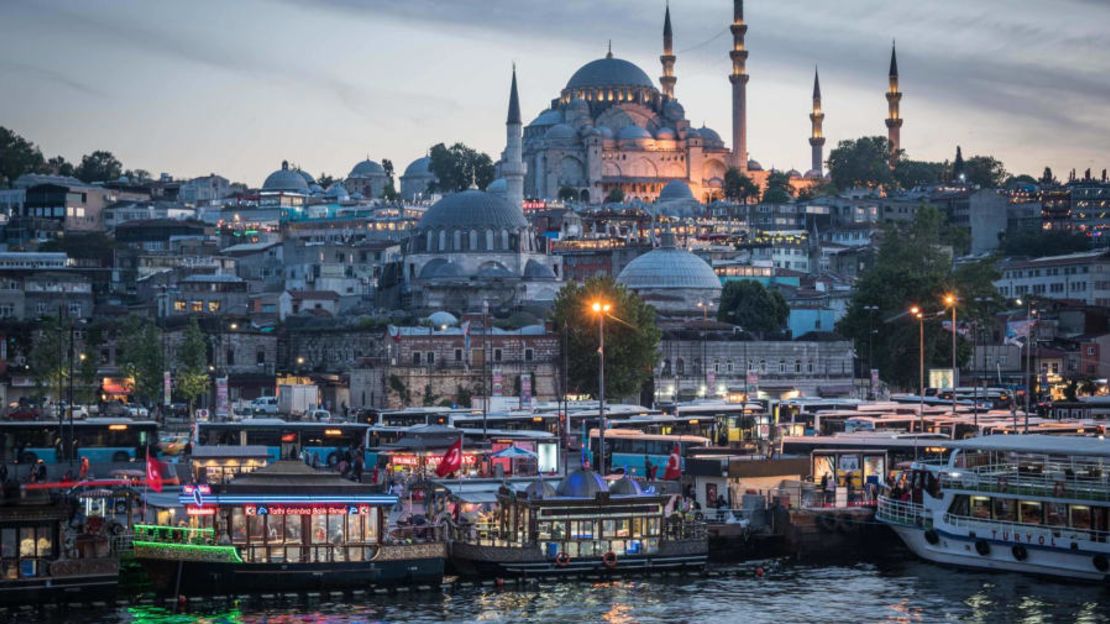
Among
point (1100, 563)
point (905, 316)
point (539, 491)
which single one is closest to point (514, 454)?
point (539, 491)

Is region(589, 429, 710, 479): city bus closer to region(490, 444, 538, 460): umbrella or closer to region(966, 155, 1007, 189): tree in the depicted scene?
region(490, 444, 538, 460): umbrella

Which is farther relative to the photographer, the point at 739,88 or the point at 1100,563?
the point at 739,88

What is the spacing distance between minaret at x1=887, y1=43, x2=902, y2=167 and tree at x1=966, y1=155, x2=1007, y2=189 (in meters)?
7.52

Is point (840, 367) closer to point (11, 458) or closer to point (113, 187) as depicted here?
point (11, 458)

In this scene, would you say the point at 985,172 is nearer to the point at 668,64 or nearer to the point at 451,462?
the point at 668,64

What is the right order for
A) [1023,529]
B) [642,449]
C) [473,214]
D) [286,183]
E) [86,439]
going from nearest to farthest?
[1023,529] < [642,449] < [86,439] < [473,214] < [286,183]

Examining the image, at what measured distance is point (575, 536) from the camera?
33281 mm

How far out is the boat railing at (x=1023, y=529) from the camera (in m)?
33.6

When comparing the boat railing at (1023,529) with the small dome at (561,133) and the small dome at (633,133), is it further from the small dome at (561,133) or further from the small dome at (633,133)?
the small dome at (633,133)

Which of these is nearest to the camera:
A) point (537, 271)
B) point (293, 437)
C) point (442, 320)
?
point (293, 437)

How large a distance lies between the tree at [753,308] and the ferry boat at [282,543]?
58073mm

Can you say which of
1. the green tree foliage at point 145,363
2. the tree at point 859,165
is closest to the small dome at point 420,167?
the tree at point 859,165

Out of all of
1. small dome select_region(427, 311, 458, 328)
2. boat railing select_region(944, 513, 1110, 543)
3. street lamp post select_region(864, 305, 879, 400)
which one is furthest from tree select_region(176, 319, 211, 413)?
boat railing select_region(944, 513, 1110, 543)

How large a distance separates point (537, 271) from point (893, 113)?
85.9 metres
